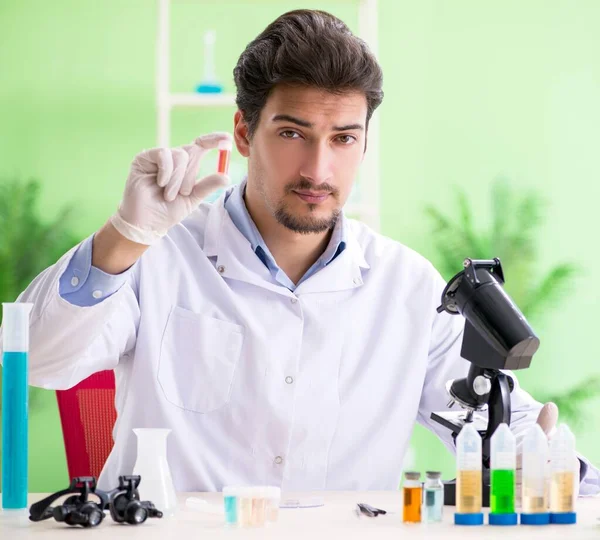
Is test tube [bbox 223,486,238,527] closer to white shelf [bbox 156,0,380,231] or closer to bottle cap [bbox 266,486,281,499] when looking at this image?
bottle cap [bbox 266,486,281,499]

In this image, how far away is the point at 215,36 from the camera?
13.4 ft

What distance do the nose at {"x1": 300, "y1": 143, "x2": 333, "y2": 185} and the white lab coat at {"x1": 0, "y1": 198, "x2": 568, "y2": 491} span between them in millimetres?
223

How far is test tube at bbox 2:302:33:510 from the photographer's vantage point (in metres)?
1.34

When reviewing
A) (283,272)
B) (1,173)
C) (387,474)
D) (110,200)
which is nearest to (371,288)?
(283,272)

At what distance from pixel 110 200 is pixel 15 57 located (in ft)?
2.55

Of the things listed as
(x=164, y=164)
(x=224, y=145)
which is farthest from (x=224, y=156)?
(x=164, y=164)

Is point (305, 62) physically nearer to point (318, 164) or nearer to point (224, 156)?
point (318, 164)

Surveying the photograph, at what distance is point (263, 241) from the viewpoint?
2064 mm

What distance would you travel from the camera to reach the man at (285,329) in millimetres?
1902

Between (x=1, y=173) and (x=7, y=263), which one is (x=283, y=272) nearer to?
(x=7, y=263)

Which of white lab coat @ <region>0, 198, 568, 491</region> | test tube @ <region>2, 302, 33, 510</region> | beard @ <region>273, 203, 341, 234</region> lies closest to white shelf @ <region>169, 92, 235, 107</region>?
white lab coat @ <region>0, 198, 568, 491</region>

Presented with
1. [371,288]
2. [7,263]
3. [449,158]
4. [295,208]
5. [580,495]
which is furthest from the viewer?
[449,158]

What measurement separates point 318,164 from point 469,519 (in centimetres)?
87

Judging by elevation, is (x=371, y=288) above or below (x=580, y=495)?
above
